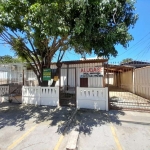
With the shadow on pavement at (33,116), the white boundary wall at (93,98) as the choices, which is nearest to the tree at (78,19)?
the white boundary wall at (93,98)

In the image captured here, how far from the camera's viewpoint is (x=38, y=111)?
647 cm

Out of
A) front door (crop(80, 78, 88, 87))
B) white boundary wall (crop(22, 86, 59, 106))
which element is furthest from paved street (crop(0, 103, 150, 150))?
front door (crop(80, 78, 88, 87))

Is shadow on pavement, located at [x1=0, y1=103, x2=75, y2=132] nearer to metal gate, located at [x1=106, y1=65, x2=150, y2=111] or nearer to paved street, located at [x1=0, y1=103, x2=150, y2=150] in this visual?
paved street, located at [x1=0, y1=103, x2=150, y2=150]

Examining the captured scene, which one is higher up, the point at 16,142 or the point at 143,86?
the point at 143,86

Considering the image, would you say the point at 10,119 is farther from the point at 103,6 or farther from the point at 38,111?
the point at 103,6

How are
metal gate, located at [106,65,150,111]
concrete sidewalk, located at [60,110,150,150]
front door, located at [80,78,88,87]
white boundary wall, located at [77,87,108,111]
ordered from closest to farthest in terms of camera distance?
concrete sidewalk, located at [60,110,150,150]
white boundary wall, located at [77,87,108,111]
metal gate, located at [106,65,150,111]
front door, located at [80,78,88,87]

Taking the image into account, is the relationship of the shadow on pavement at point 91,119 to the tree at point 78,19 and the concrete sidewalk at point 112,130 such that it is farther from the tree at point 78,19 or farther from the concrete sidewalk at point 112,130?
the tree at point 78,19

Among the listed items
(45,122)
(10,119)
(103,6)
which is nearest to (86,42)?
(103,6)

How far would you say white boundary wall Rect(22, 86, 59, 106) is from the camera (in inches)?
285

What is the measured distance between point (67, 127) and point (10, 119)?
2.74 metres

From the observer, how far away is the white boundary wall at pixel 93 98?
6.43 m

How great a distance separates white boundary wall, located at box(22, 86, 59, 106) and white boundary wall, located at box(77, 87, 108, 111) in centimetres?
142

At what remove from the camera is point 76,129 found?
4441 mm

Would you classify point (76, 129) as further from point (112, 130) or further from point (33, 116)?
point (33, 116)
